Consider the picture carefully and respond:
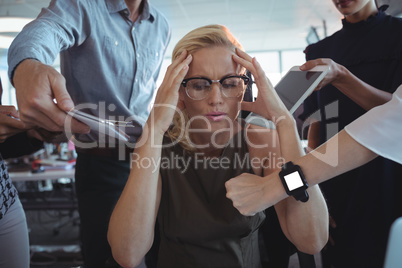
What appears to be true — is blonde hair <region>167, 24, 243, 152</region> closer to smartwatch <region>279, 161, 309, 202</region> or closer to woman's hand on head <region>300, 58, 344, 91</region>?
woman's hand on head <region>300, 58, 344, 91</region>

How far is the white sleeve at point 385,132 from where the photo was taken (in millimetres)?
Result: 755

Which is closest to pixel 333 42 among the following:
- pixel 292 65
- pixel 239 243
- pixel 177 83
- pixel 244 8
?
pixel 292 65

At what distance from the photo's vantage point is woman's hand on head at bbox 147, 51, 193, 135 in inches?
38.4

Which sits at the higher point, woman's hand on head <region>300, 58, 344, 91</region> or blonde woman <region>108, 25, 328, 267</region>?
woman's hand on head <region>300, 58, 344, 91</region>

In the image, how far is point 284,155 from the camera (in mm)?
872

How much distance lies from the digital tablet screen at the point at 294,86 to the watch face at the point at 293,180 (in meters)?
0.25

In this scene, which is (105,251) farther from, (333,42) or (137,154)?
(333,42)

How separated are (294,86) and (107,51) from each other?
84 centimetres

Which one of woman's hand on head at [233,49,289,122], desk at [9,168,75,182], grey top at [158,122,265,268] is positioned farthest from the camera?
desk at [9,168,75,182]

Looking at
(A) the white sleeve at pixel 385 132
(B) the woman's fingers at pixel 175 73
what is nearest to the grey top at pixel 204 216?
(B) the woman's fingers at pixel 175 73

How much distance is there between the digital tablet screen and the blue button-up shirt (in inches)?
28.2

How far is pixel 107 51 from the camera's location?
128 cm

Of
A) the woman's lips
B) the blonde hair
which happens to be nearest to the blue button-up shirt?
the blonde hair

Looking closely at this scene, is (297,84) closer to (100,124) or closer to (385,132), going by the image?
(385,132)
